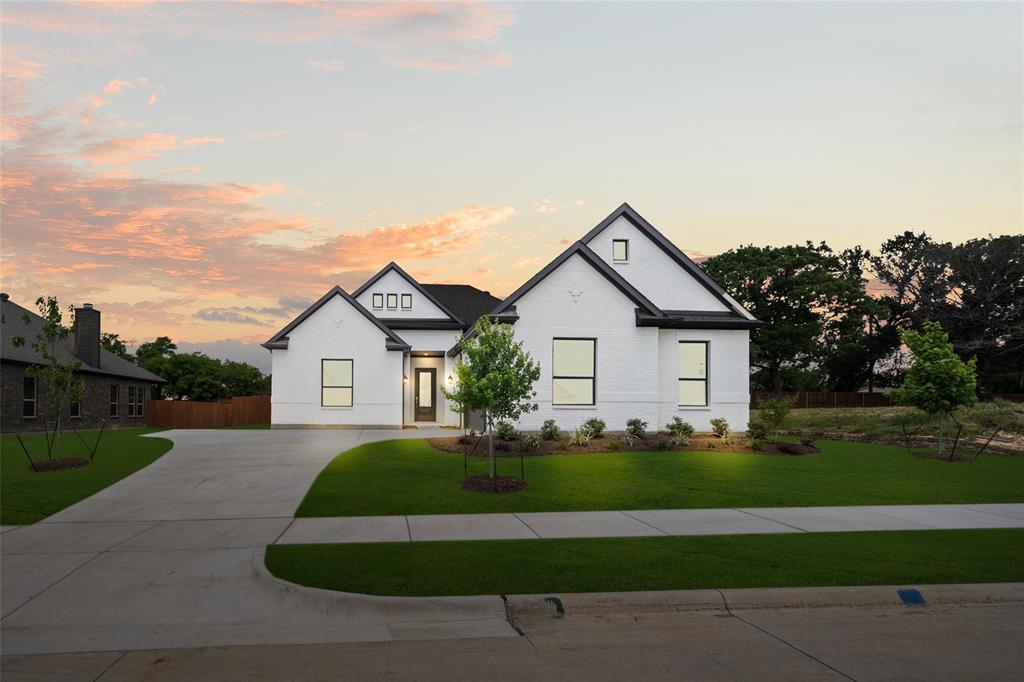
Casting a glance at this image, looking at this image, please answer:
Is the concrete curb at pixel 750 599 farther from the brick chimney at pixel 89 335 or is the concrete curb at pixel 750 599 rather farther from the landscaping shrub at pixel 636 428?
the brick chimney at pixel 89 335

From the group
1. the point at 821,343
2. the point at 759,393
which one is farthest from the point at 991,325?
the point at 759,393

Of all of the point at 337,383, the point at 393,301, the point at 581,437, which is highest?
the point at 393,301

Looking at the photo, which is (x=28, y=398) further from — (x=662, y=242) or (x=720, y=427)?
(x=720, y=427)

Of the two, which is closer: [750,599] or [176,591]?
[750,599]

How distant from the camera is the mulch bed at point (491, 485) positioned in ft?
50.5

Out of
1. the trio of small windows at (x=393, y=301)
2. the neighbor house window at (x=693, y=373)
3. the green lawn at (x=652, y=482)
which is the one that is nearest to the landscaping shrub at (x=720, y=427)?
the neighbor house window at (x=693, y=373)

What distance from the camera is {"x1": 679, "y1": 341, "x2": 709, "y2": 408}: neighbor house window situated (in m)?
26.8

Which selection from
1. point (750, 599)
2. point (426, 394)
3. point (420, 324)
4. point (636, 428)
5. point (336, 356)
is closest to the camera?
point (750, 599)

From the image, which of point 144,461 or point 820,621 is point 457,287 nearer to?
point 144,461

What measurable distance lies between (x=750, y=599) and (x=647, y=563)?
154cm

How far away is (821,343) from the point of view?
6456 centimetres

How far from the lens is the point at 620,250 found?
27.9 metres

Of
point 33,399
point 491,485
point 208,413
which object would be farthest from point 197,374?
point 491,485

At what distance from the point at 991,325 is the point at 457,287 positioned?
43282 mm
